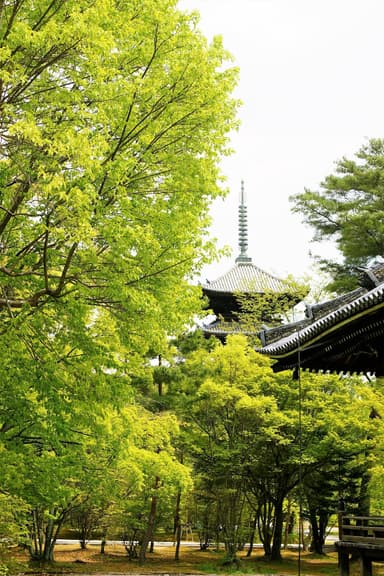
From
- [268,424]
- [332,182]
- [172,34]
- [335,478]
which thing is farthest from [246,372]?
[172,34]

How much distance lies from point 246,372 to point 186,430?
361cm

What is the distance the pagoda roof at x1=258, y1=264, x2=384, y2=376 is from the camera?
6.55 m

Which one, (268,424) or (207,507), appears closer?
(268,424)

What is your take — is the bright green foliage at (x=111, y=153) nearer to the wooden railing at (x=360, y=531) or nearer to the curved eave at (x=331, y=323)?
the curved eave at (x=331, y=323)

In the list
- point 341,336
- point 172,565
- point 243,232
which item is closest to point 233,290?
point 243,232

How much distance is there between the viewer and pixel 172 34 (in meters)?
7.58

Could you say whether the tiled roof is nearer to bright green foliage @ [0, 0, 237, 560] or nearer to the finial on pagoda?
the finial on pagoda

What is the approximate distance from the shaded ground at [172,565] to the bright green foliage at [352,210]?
386 inches

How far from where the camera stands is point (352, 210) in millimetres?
21891

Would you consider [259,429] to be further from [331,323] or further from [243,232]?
[243,232]

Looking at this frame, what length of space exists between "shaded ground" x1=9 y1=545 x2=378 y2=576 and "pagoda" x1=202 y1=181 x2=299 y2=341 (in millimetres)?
10060

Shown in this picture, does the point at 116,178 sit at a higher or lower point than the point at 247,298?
lower

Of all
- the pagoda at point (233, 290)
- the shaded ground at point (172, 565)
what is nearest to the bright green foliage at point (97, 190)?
the shaded ground at point (172, 565)

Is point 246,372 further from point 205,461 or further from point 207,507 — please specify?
point 207,507
